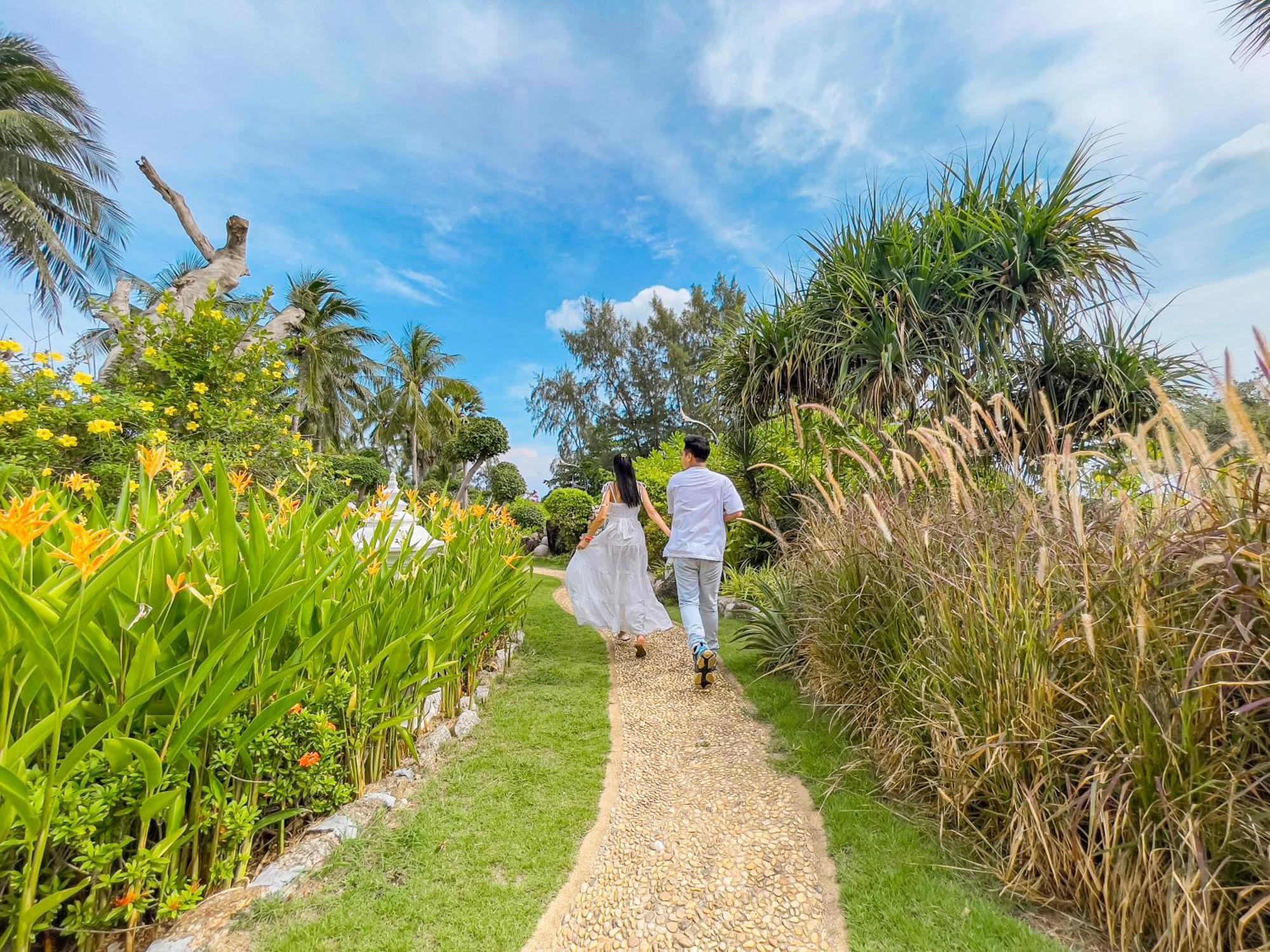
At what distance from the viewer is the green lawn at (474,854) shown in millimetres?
1579

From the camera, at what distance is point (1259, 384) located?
1502mm

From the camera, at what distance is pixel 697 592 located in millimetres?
4059

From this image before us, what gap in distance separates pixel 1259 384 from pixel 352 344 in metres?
27.3

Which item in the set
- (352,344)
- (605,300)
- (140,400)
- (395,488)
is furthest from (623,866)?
(352,344)

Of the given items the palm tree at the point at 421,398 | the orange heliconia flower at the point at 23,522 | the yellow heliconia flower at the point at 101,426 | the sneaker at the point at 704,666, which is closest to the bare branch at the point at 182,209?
the yellow heliconia flower at the point at 101,426

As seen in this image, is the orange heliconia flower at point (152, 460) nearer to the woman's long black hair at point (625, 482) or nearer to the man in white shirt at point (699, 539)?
the man in white shirt at point (699, 539)

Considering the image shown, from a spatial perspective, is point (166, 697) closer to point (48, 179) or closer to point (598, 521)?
point (598, 521)

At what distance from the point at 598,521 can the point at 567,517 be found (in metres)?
9.51

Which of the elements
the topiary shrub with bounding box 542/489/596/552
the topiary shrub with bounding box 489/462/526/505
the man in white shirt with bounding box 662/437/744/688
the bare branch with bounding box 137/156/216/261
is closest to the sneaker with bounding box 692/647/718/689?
the man in white shirt with bounding box 662/437/744/688

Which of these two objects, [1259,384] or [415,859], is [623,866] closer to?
[415,859]

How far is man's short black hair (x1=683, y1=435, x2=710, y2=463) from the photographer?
4195 millimetres

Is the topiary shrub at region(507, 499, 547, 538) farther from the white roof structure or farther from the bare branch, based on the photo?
the white roof structure

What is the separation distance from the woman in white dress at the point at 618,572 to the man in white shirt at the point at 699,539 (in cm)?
61

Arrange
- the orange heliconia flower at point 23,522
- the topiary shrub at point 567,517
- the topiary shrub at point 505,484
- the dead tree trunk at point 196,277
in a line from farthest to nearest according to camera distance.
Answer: the topiary shrub at point 505,484
the topiary shrub at point 567,517
the dead tree trunk at point 196,277
the orange heliconia flower at point 23,522
